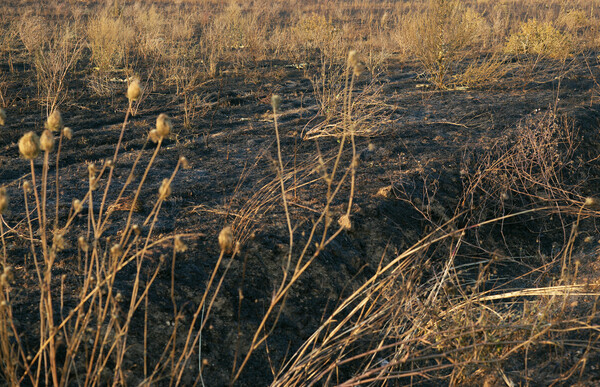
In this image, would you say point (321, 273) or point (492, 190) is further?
point (492, 190)

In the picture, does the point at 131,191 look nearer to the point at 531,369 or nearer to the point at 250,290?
the point at 250,290

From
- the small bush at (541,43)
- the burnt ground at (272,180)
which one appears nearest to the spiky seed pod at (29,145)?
the burnt ground at (272,180)

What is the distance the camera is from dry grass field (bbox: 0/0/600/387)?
201 centimetres

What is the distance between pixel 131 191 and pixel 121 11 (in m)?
9.17

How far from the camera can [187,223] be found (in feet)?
11.0

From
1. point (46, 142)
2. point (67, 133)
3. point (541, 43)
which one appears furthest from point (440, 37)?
point (46, 142)

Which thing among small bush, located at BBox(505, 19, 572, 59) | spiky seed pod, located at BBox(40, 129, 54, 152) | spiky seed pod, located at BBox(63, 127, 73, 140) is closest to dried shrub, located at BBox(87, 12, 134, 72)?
spiky seed pod, located at BBox(63, 127, 73, 140)

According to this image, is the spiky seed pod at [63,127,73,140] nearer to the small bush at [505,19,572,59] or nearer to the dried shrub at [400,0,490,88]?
the dried shrub at [400,0,490,88]

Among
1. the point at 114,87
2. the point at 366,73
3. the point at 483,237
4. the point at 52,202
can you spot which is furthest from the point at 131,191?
the point at 366,73

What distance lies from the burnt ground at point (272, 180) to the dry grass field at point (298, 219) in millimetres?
20

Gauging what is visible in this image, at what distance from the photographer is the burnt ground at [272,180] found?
2664 millimetres

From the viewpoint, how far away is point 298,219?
3398 mm

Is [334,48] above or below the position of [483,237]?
above

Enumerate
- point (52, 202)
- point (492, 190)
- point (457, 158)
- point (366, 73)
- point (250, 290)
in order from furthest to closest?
point (366, 73) → point (457, 158) → point (492, 190) → point (52, 202) → point (250, 290)
